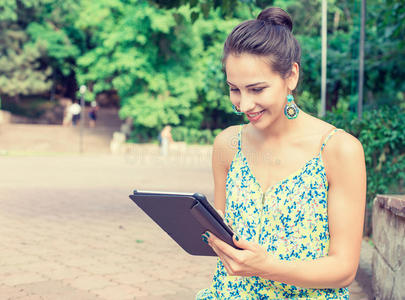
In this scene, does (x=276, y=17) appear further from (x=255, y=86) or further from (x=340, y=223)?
(x=340, y=223)

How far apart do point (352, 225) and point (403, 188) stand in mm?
5603

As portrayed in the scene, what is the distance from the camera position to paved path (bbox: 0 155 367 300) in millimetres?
5012

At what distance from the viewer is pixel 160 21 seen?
28000 millimetres

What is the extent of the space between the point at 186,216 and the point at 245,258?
0.21 metres

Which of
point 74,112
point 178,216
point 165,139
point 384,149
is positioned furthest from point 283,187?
point 74,112

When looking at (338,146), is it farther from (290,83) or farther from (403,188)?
(403,188)

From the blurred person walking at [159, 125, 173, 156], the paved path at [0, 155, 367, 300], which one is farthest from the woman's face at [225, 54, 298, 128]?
the blurred person walking at [159, 125, 173, 156]

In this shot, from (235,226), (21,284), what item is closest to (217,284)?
(235,226)

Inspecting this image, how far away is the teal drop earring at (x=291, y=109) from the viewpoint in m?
1.79

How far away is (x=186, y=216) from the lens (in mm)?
1644

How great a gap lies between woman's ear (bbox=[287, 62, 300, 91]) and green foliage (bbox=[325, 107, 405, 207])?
540 centimetres

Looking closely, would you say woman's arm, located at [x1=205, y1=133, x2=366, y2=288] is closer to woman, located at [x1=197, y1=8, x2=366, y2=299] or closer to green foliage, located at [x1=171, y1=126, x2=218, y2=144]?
woman, located at [x1=197, y1=8, x2=366, y2=299]

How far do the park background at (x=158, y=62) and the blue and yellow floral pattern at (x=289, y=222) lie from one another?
5.60m

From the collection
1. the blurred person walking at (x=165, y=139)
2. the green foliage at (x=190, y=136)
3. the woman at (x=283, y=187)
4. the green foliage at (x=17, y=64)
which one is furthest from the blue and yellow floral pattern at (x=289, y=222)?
the green foliage at (x=17, y=64)
